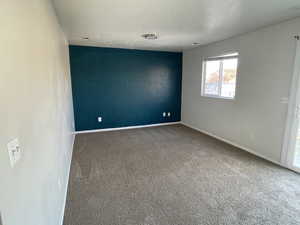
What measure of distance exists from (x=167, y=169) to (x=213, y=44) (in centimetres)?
332

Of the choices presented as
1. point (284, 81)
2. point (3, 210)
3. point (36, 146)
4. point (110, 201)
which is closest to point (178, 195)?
point (110, 201)

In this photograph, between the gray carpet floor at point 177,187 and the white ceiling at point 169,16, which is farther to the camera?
the white ceiling at point 169,16

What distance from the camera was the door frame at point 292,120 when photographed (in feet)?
8.90

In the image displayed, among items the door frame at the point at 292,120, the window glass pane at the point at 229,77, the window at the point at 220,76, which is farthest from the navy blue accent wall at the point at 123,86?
the door frame at the point at 292,120

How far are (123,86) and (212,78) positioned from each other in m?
2.54

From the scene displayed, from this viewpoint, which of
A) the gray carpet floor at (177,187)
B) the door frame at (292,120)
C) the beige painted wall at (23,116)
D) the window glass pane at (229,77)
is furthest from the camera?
the window glass pane at (229,77)

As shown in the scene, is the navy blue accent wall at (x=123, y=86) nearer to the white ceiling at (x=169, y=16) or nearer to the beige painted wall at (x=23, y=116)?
the white ceiling at (x=169, y=16)

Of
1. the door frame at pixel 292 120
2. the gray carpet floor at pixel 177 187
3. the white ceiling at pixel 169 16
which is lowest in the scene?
the gray carpet floor at pixel 177 187

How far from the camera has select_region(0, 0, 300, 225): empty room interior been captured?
1019mm

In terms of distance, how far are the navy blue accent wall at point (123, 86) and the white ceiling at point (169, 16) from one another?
52.0 inches

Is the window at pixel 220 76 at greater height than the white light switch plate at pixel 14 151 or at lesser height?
greater

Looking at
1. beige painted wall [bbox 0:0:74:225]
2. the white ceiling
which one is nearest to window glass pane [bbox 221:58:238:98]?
the white ceiling

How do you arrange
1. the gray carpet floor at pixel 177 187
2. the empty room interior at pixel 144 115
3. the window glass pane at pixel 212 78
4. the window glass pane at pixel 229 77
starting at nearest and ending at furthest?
1. the empty room interior at pixel 144 115
2. the gray carpet floor at pixel 177 187
3. the window glass pane at pixel 229 77
4. the window glass pane at pixel 212 78

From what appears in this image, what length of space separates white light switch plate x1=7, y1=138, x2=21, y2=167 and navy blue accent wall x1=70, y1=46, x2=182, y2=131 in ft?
13.8
